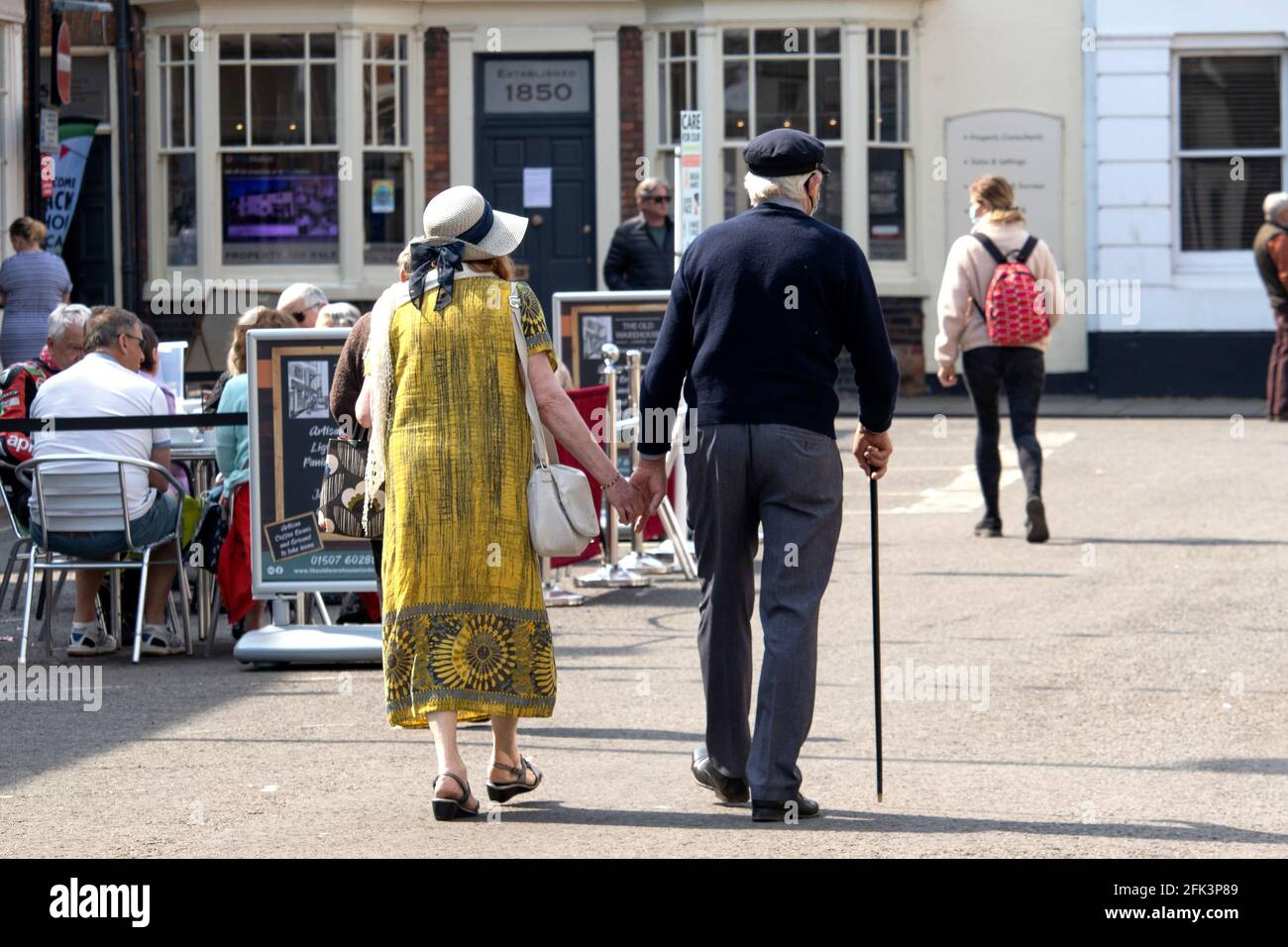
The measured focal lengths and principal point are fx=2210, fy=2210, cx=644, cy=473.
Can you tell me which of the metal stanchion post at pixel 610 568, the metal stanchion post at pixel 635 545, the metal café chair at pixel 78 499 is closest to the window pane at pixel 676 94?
the metal stanchion post at pixel 635 545

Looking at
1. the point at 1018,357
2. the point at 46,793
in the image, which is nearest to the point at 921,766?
the point at 46,793

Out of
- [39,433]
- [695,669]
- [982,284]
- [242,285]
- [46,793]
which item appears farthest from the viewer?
[242,285]

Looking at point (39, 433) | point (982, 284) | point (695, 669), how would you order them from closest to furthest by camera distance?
point (695, 669) < point (39, 433) < point (982, 284)

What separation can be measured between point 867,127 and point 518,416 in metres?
16.6

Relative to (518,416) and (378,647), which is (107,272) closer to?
(378,647)

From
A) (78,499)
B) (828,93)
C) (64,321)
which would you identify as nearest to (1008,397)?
(64,321)

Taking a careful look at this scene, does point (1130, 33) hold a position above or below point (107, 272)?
above

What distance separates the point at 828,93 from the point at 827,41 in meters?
0.52

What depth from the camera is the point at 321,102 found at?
2227cm

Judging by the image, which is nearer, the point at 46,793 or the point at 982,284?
the point at 46,793

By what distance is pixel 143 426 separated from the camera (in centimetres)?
943

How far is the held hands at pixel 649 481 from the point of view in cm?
630

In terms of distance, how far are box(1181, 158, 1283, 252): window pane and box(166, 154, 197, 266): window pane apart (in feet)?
33.0

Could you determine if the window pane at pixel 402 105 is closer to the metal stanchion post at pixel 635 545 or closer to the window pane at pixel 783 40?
the window pane at pixel 783 40
